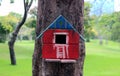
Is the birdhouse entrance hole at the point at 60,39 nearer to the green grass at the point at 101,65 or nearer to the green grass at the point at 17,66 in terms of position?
the green grass at the point at 17,66

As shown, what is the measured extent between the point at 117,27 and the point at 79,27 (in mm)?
32486

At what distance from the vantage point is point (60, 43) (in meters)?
2.94

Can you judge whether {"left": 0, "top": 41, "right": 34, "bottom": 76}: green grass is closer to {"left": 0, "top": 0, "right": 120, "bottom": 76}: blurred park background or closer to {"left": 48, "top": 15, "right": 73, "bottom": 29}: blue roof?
{"left": 0, "top": 0, "right": 120, "bottom": 76}: blurred park background

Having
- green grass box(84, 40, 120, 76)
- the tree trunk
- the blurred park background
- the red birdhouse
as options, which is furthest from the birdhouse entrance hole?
green grass box(84, 40, 120, 76)

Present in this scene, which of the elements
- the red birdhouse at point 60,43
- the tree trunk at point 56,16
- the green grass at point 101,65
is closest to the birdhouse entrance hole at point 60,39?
the red birdhouse at point 60,43

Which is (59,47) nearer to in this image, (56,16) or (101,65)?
(56,16)

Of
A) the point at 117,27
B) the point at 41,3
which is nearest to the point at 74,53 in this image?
the point at 41,3

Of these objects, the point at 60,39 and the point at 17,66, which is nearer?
the point at 60,39

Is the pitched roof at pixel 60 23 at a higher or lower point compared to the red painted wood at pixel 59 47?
higher

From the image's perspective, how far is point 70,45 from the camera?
9.58 feet

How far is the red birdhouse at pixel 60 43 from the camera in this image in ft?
9.44

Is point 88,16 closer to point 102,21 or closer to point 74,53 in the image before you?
point 102,21

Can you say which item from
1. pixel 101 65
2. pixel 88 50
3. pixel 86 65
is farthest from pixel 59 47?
pixel 88 50

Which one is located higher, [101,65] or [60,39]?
[60,39]
